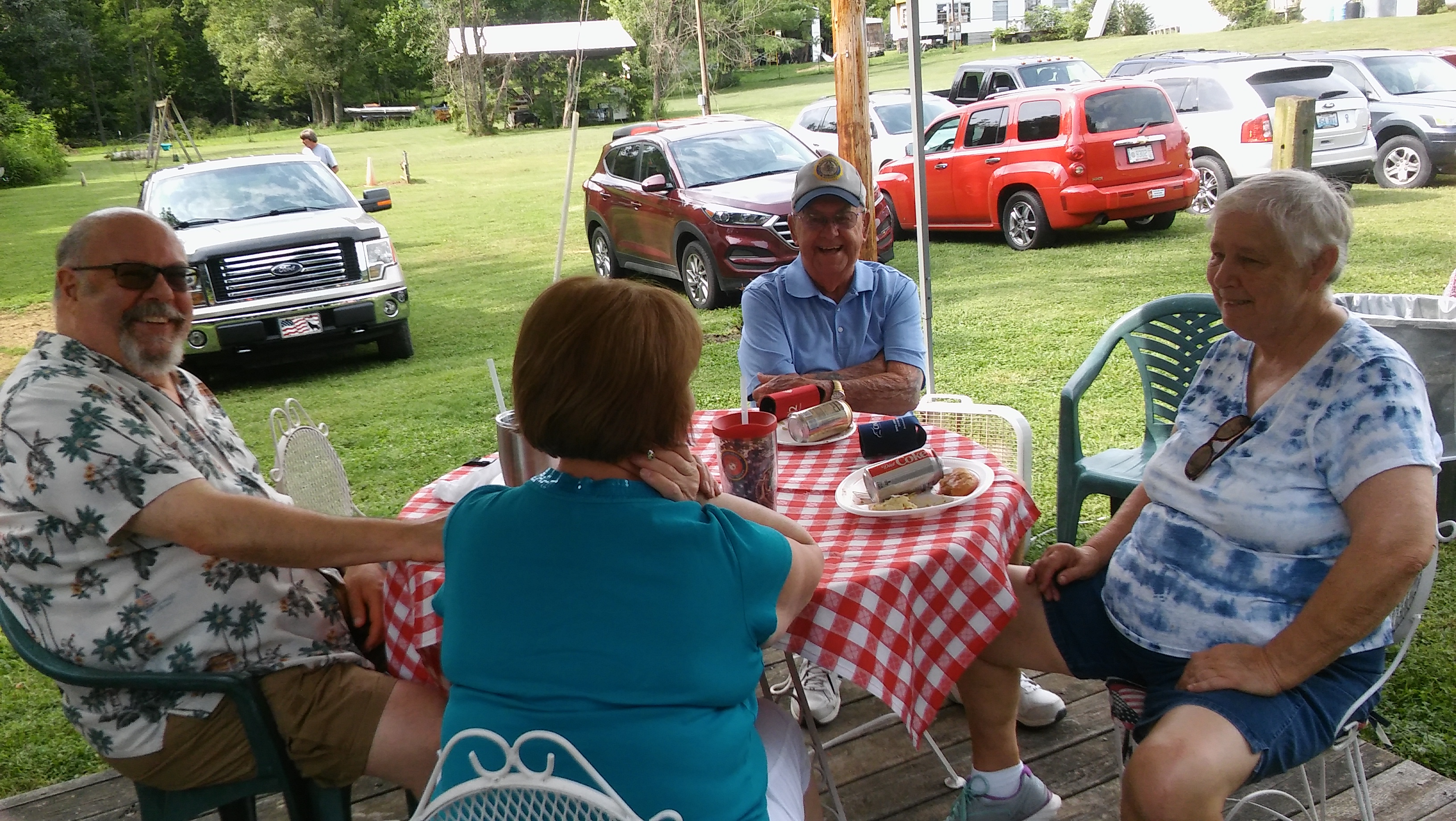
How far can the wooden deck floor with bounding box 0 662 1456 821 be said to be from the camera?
88.0 inches

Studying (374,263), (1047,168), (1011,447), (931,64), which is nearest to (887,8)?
(931,64)

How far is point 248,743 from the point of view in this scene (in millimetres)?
1767

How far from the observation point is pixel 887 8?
44.1 m

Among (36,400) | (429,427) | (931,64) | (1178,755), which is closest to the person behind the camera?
(1178,755)

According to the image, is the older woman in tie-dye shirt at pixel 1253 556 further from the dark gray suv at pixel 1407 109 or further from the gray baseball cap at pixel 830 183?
the dark gray suv at pixel 1407 109

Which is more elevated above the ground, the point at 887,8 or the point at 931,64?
the point at 887,8

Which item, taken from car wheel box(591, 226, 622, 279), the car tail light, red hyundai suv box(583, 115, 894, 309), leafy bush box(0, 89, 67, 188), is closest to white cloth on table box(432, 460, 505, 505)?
red hyundai suv box(583, 115, 894, 309)

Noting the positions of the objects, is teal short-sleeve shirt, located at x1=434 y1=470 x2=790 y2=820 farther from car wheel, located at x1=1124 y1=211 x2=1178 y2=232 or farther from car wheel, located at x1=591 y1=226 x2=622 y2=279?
car wheel, located at x1=1124 y1=211 x2=1178 y2=232

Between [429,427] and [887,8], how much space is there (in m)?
42.5

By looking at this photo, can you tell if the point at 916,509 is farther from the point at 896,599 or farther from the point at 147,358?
the point at 147,358

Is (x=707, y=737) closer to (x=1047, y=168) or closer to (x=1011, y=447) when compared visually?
(x=1011, y=447)

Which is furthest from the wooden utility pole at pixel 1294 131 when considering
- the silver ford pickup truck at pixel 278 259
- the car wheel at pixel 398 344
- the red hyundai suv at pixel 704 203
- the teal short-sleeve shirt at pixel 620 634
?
the car wheel at pixel 398 344

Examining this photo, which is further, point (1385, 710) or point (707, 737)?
point (1385, 710)

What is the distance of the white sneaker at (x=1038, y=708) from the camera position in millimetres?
2551
